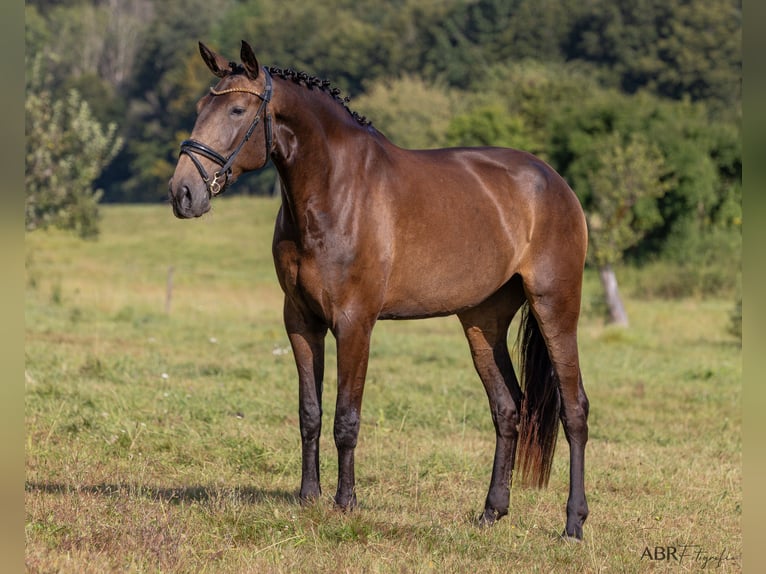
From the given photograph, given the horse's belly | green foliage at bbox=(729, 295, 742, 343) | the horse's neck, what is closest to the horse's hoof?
the horse's belly

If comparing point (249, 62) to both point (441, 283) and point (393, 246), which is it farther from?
point (441, 283)

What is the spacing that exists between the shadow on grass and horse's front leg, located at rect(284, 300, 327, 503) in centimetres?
17

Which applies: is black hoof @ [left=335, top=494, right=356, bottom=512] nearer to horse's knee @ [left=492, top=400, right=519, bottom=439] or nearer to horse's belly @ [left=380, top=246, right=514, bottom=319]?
horse's belly @ [left=380, top=246, right=514, bottom=319]

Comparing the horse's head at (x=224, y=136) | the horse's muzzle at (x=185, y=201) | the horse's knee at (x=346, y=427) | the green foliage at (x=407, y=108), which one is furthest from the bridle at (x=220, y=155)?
the green foliage at (x=407, y=108)

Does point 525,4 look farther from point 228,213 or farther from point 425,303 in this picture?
point 425,303

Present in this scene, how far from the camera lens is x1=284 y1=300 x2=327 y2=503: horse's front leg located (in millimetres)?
6141

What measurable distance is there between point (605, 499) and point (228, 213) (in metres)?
51.4

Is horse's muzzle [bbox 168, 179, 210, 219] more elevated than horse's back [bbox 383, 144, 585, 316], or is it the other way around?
horse's muzzle [bbox 168, 179, 210, 219]

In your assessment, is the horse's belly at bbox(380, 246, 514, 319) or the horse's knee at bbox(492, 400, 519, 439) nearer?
the horse's belly at bbox(380, 246, 514, 319)

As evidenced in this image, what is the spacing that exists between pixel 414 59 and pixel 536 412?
3102 inches

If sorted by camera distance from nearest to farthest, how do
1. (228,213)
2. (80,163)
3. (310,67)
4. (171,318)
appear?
(171,318) → (80,163) → (228,213) → (310,67)

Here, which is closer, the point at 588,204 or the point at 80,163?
the point at 80,163
